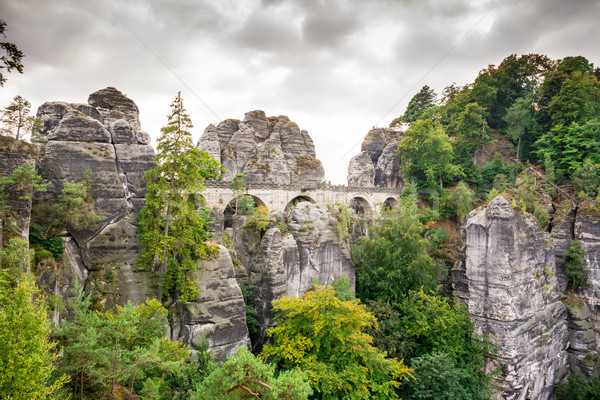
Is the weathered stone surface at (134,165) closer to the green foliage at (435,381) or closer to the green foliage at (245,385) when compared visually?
the green foliage at (245,385)

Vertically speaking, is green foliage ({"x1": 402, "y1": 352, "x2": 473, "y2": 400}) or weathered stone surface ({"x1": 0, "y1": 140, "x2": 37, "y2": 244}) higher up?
weathered stone surface ({"x1": 0, "y1": 140, "x2": 37, "y2": 244})

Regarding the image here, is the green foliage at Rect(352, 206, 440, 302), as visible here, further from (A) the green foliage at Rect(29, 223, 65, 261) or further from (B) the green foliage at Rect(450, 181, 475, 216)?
(A) the green foliage at Rect(29, 223, 65, 261)

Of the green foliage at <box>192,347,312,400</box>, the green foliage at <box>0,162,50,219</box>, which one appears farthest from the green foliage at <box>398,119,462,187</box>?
the green foliage at <box>0,162,50,219</box>

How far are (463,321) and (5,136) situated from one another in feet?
78.7

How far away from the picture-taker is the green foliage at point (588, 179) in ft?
79.5

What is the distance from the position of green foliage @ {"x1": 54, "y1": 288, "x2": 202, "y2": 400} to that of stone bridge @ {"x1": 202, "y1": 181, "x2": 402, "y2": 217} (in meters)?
17.1

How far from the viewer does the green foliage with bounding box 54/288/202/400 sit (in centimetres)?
757

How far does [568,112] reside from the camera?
28688mm

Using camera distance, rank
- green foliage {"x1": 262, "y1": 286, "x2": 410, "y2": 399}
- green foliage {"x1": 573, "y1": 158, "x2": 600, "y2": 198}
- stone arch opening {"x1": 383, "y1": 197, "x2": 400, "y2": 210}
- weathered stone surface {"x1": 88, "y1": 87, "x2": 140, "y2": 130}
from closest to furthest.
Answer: green foliage {"x1": 262, "y1": 286, "x2": 410, "y2": 399}
weathered stone surface {"x1": 88, "y1": 87, "x2": 140, "y2": 130}
green foliage {"x1": 573, "y1": 158, "x2": 600, "y2": 198}
stone arch opening {"x1": 383, "y1": 197, "x2": 400, "y2": 210}

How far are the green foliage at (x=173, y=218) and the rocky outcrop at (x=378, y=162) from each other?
32.2 metres

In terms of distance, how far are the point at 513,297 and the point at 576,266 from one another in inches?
307

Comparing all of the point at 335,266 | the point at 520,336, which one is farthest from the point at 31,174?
the point at 520,336

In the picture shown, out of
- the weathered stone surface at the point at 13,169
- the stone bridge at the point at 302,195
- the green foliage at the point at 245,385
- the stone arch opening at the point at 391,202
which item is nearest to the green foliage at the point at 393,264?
the stone bridge at the point at 302,195

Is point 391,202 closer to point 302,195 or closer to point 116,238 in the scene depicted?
point 302,195
